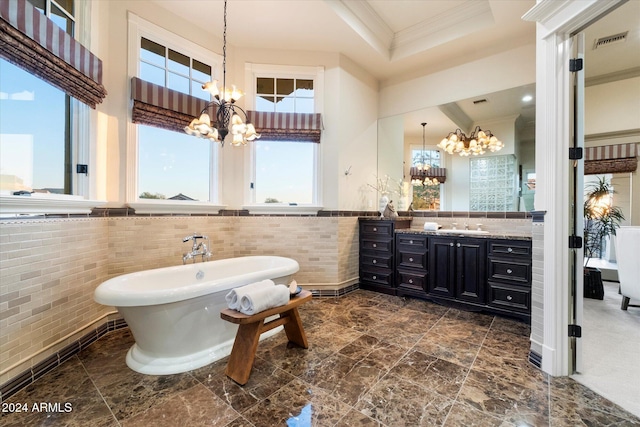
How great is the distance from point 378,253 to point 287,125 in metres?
2.21

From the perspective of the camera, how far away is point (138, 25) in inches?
110

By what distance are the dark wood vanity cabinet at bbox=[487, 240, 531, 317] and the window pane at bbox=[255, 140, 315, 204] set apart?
Answer: 7.72ft

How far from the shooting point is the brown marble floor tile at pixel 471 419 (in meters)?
1.48

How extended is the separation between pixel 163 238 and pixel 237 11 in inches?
103

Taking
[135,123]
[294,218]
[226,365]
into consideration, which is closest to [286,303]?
[226,365]

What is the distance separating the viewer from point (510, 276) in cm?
289

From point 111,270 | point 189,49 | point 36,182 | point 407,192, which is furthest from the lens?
point 407,192

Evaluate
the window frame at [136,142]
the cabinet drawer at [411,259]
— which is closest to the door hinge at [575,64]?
the cabinet drawer at [411,259]

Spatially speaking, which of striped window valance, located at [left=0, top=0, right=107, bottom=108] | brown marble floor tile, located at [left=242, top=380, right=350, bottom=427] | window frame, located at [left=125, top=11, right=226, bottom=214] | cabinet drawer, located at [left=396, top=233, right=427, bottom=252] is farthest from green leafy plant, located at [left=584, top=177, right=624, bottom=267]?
striped window valance, located at [left=0, top=0, right=107, bottom=108]

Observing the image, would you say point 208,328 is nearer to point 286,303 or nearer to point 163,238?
point 286,303

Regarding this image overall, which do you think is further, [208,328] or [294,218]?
[294,218]

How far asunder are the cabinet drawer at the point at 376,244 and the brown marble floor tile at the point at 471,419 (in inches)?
90.9

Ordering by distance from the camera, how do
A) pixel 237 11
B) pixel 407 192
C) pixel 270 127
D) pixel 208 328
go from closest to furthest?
pixel 208 328 < pixel 237 11 < pixel 270 127 < pixel 407 192

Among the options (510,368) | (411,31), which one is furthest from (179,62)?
(510,368)
